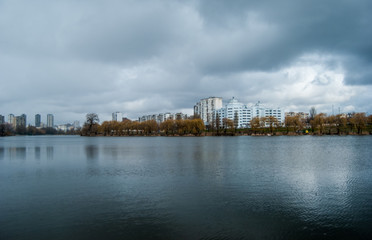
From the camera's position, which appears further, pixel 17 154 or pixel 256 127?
pixel 256 127

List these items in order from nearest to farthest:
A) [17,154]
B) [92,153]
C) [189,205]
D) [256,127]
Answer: [189,205], [17,154], [92,153], [256,127]

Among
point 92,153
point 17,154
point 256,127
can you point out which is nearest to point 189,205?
point 92,153

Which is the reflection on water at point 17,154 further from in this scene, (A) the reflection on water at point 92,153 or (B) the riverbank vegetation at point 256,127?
(B) the riverbank vegetation at point 256,127

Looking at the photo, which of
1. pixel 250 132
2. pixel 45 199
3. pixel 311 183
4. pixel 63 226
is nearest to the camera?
pixel 63 226

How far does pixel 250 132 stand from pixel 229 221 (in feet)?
437

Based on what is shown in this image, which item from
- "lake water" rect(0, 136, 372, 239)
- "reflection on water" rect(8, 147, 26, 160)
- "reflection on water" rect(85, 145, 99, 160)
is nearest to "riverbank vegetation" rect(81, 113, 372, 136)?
"reflection on water" rect(85, 145, 99, 160)

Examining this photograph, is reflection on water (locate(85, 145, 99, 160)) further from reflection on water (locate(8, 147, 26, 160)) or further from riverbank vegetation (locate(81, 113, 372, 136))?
riverbank vegetation (locate(81, 113, 372, 136))

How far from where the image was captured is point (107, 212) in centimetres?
1256

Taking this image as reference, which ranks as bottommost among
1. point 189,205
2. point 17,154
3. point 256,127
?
point 189,205

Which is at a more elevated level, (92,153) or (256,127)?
(256,127)

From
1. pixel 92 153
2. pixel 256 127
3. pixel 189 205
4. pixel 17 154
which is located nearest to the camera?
pixel 189 205

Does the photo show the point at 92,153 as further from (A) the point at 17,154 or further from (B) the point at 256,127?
(B) the point at 256,127

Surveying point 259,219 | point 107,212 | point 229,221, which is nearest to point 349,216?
point 259,219

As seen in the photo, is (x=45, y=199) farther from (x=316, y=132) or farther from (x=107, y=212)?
(x=316, y=132)
